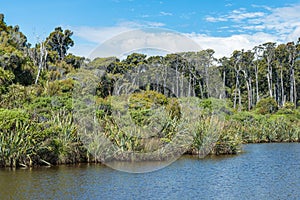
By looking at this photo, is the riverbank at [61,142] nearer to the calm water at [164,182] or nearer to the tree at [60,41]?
the calm water at [164,182]

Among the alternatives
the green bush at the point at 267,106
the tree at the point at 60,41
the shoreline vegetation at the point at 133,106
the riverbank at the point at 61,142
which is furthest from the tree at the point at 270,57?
the riverbank at the point at 61,142

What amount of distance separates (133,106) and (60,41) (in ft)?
98.4

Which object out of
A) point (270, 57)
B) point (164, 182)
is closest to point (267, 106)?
point (270, 57)

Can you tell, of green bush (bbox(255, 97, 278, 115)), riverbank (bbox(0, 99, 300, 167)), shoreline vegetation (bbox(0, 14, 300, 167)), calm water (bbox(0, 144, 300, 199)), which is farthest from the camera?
green bush (bbox(255, 97, 278, 115))

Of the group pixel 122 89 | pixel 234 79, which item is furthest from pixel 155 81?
pixel 234 79

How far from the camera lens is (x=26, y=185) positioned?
11.8 m

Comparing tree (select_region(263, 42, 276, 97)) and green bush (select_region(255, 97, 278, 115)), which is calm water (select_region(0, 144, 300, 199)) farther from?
tree (select_region(263, 42, 276, 97))

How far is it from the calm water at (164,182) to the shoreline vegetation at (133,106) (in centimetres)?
107

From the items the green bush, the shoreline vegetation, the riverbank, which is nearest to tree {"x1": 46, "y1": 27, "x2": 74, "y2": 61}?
the shoreline vegetation

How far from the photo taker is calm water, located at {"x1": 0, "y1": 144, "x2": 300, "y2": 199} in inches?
430

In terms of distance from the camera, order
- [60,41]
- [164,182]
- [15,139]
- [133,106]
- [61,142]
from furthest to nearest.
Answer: [60,41]
[133,106]
[61,142]
[15,139]
[164,182]

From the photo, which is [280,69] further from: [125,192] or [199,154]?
[125,192]

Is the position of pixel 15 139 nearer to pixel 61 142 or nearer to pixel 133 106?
pixel 61 142

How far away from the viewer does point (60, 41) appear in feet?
164
